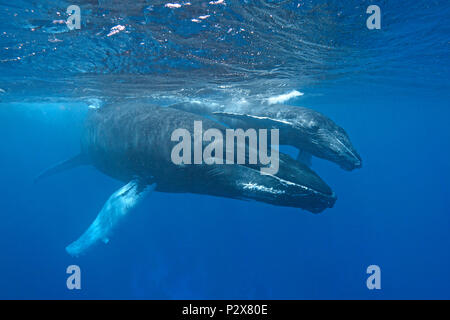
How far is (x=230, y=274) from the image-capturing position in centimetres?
2781

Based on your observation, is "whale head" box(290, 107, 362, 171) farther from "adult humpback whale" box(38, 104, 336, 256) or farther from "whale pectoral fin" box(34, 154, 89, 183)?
"whale pectoral fin" box(34, 154, 89, 183)

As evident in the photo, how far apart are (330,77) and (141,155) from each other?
1536 centimetres

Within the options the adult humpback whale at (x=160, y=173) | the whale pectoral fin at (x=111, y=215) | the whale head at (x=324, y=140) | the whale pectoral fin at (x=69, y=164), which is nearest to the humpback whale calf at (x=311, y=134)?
the whale head at (x=324, y=140)

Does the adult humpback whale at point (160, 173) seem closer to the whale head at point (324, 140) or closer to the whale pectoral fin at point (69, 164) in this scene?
the whale head at point (324, 140)

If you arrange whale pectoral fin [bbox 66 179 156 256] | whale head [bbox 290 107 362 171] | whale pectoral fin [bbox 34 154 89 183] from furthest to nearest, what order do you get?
whale pectoral fin [bbox 34 154 89 183]
whale pectoral fin [bbox 66 179 156 256]
whale head [bbox 290 107 362 171]

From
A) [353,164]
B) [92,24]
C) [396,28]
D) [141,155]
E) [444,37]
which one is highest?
[444,37]

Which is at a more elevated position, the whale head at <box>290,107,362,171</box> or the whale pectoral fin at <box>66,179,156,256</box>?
the whale head at <box>290,107,362,171</box>

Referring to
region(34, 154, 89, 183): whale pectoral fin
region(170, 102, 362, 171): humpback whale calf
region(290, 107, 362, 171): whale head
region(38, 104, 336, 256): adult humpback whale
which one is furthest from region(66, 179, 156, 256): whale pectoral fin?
region(34, 154, 89, 183): whale pectoral fin

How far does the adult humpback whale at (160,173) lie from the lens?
541 cm

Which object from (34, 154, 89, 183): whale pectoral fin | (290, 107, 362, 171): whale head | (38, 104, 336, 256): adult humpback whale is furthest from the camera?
(34, 154, 89, 183): whale pectoral fin

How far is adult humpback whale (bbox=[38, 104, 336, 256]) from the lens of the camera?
5.41 metres

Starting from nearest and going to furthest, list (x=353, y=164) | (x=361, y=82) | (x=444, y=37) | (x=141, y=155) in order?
(x=353, y=164), (x=141, y=155), (x=444, y=37), (x=361, y=82)

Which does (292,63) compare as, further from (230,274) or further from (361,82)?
(230,274)

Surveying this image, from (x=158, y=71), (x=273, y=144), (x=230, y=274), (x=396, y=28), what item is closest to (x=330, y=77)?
(x=396, y=28)
